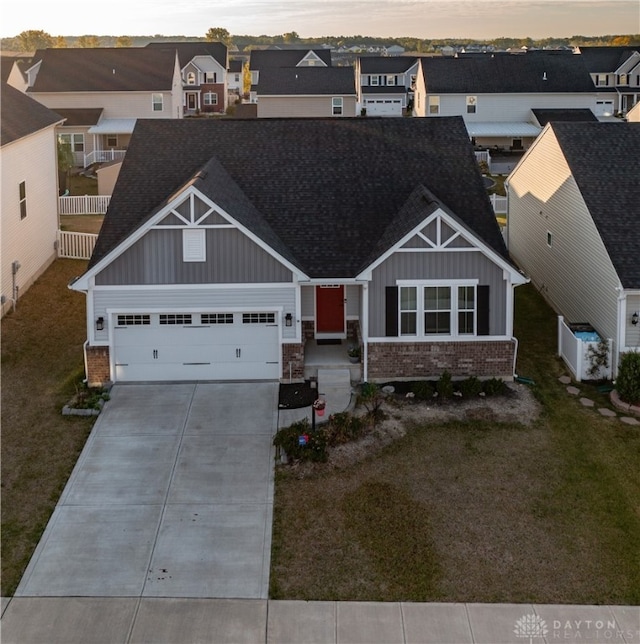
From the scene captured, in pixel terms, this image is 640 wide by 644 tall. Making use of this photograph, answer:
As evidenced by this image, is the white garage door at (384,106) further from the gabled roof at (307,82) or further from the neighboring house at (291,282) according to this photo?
the neighboring house at (291,282)

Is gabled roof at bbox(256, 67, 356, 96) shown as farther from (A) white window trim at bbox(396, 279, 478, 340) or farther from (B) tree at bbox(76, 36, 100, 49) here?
(B) tree at bbox(76, 36, 100, 49)

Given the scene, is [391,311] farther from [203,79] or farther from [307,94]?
[203,79]

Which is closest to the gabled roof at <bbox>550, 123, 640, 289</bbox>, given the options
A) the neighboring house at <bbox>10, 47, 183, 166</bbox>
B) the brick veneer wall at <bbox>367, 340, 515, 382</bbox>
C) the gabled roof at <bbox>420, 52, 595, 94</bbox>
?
the brick veneer wall at <bbox>367, 340, 515, 382</bbox>

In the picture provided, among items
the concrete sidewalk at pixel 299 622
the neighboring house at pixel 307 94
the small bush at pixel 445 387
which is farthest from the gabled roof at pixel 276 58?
the concrete sidewalk at pixel 299 622

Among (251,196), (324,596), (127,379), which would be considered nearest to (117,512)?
(324,596)

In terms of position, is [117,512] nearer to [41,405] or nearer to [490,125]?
[41,405]

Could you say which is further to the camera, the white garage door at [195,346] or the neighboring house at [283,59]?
the neighboring house at [283,59]
